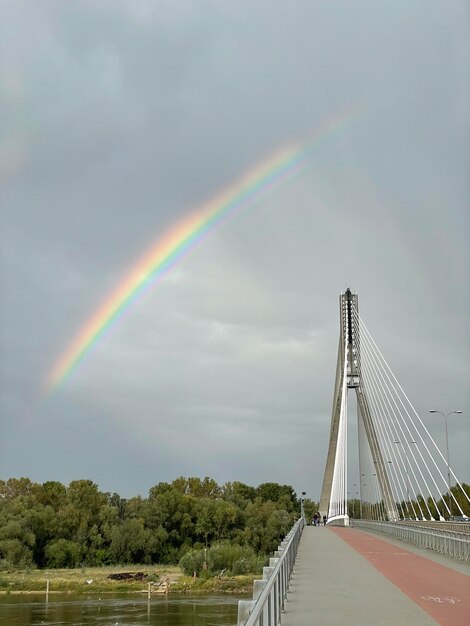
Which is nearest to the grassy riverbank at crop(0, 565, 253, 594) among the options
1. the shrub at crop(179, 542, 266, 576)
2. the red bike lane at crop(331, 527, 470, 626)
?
the shrub at crop(179, 542, 266, 576)

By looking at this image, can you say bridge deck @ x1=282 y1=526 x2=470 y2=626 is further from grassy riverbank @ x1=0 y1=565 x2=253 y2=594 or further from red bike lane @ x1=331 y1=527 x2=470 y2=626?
grassy riverbank @ x1=0 y1=565 x2=253 y2=594

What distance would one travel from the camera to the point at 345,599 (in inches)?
439

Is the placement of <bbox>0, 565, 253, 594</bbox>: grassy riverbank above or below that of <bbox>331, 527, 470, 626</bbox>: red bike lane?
below

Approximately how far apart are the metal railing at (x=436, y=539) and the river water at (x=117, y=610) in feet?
72.9

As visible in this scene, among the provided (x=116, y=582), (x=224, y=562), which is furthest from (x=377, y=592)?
(x=224, y=562)

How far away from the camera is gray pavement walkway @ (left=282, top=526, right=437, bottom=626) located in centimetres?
912

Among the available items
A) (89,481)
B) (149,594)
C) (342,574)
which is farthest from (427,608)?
(89,481)

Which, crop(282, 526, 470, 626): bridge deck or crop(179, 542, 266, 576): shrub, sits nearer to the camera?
crop(282, 526, 470, 626): bridge deck

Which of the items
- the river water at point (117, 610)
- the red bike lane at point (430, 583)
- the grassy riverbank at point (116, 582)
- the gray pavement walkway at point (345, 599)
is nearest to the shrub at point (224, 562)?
the grassy riverbank at point (116, 582)

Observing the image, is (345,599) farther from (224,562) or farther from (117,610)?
(224,562)

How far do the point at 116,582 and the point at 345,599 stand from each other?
7097 cm

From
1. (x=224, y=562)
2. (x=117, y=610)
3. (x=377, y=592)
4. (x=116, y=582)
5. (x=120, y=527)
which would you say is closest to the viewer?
(x=377, y=592)

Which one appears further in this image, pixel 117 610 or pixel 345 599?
pixel 117 610

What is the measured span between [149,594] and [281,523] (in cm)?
3541
